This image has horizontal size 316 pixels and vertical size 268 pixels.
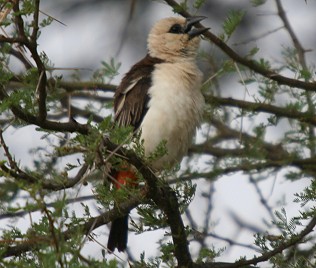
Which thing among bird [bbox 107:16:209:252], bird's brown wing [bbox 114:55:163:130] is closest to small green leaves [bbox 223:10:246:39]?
bird [bbox 107:16:209:252]

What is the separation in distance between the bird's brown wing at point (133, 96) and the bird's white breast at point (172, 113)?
0.05 metres

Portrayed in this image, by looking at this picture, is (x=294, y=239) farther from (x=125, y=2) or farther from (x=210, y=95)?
(x=125, y=2)

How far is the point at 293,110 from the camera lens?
492 cm

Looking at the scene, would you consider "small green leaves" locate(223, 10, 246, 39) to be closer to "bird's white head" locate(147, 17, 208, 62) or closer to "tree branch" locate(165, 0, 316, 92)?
"tree branch" locate(165, 0, 316, 92)

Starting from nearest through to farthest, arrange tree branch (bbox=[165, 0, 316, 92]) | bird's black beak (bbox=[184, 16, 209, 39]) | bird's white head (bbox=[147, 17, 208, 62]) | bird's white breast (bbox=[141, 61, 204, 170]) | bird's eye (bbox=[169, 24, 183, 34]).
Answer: tree branch (bbox=[165, 0, 316, 92]) < bird's white breast (bbox=[141, 61, 204, 170]) < bird's black beak (bbox=[184, 16, 209, 39]) < bird's white head (bbox=[147, 17, 208, 62]) < bird's eye (bbox=[169, 24, 183, 34])

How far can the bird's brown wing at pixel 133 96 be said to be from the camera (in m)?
4.74

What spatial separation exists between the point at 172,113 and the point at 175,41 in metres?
0.90

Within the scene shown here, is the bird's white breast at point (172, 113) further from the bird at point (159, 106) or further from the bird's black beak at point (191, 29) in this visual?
the bird's black beak at point (191, 29)

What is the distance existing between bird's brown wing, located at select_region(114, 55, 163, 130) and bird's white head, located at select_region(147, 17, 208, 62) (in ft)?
1.01

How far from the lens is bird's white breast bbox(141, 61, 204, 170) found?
4.64 metres

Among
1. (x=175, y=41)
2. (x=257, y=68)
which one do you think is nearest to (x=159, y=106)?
(x=257, y=68)

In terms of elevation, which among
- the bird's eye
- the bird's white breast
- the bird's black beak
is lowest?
the bird's white breast

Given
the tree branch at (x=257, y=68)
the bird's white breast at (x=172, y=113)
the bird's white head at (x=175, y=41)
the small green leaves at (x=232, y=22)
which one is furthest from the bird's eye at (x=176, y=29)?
the small green leaves at (x=232, y=22)

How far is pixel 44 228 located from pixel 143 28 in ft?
14.1
